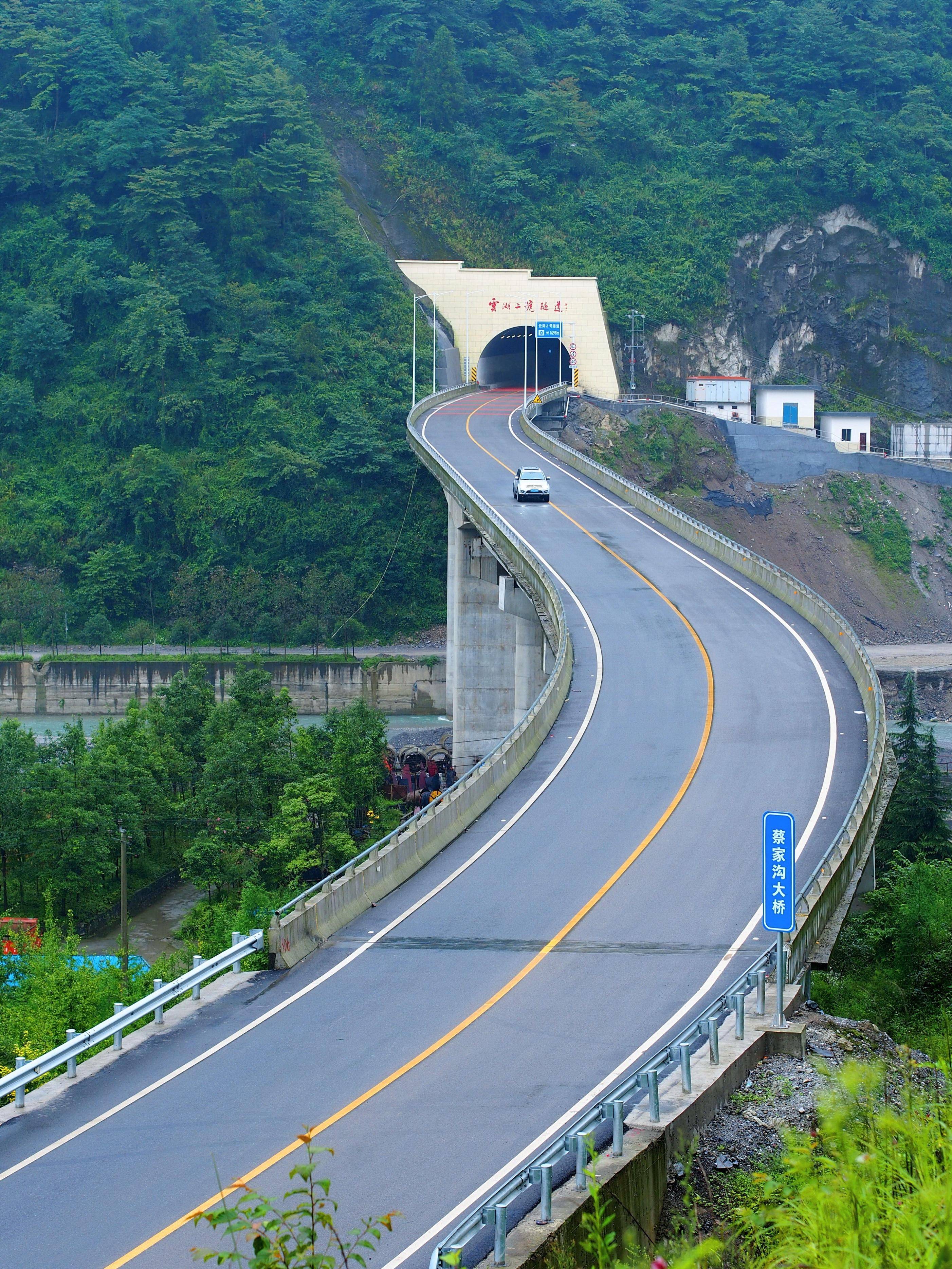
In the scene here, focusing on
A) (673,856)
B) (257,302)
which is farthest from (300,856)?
(257,302)

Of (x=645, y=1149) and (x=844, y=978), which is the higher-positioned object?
(x=645, y=1149)

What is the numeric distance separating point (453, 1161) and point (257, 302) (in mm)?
81164

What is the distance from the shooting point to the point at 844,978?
23.5 m

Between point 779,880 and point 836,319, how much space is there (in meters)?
92.3

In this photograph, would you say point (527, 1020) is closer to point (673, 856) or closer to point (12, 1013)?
point (673, 856)

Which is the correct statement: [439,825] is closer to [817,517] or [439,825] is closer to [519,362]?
[817,517]

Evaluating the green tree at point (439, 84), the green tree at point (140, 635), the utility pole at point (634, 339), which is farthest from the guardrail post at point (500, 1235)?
the green tree at point (439, 84)

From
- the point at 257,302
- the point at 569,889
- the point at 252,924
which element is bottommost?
the point at 252,924

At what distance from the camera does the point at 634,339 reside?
98500mm

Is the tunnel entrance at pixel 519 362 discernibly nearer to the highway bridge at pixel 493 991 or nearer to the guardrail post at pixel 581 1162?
the highway bridge at pixel 493 991

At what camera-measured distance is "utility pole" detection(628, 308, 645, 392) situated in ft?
319

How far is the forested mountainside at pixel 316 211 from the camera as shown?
84125 mm

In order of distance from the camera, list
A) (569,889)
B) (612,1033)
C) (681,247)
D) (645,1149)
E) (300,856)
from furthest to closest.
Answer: (681,247) → (300,856) → (569,889) → (612,1033) → (645,1149)

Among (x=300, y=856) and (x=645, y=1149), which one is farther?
(x=300, y=856)
